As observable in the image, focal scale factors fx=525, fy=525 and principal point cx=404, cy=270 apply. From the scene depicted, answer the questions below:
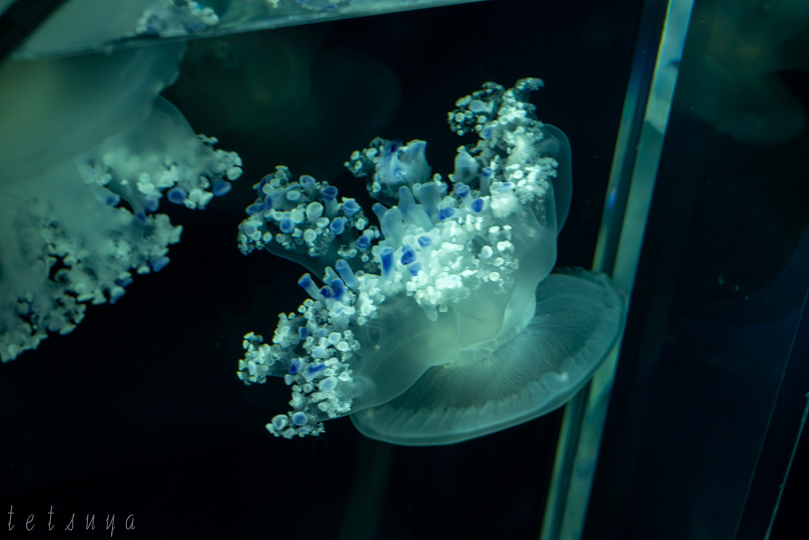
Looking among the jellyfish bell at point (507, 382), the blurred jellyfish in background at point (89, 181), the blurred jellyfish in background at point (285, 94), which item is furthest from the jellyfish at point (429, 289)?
the blurred jellyfish in background at point (89, 181)

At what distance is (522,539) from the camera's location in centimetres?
231

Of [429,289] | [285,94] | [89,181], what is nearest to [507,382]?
[429,289]

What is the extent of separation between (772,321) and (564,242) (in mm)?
816

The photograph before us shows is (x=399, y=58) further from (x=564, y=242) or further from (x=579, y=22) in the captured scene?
(x=564, y=242)

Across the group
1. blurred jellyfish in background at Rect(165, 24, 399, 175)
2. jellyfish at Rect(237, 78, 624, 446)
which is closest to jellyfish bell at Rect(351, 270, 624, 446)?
jellyfish at Rect(237, 78, 624, 446)

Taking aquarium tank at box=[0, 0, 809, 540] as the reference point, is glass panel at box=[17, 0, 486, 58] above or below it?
above

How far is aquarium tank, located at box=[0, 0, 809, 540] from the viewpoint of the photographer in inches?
58.0

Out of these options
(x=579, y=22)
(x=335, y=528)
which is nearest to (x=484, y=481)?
(x=335, y=528)

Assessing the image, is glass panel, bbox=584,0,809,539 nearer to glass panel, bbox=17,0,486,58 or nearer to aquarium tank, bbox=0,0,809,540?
aquarium tank, bbox=0,0,809,540

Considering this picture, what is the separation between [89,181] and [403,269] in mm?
902

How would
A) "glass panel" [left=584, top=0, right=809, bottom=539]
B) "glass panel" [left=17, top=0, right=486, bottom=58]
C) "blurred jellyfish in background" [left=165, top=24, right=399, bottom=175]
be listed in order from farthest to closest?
"glass panel" [left=584, top=0, right=809, bottom=539] < "blurred jellyfish in background" [left=165, top=24, right=399, bottom=175] < "glass panel" [left=17, top=0, right=486, bottom=58]

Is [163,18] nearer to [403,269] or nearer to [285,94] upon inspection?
[285,94]

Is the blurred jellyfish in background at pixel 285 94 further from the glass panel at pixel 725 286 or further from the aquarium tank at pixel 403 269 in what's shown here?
the glass panel at pixel 725 286

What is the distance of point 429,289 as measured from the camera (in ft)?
4.68
